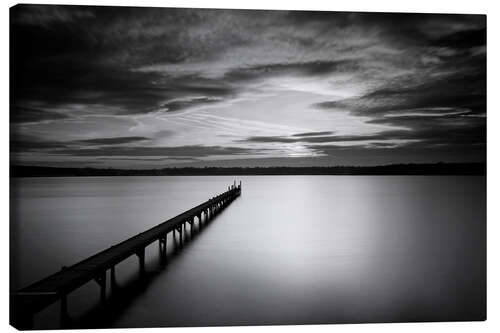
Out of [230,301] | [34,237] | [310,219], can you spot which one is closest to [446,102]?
[230,301]

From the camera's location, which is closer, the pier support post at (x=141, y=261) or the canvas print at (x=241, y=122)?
the canvas print at (x=241, y=122)

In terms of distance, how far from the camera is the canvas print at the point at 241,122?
3.86 metres

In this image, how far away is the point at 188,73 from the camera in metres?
4.76

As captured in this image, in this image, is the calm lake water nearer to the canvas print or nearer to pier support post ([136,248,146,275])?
the canvas print

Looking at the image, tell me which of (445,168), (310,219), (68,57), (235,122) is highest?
(68,57)

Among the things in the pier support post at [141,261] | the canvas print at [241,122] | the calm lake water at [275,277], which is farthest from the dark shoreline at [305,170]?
the pier support post at [141,261]

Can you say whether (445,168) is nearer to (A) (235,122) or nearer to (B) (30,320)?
(A) (235,122)

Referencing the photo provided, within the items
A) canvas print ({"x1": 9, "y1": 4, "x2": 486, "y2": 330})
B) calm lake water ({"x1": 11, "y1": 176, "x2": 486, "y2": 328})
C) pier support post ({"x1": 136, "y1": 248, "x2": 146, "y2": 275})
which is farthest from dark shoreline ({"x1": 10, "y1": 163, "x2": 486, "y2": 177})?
pier support post ({"x1": 136, "y1": 248, "x2": 146, "y2": 275})

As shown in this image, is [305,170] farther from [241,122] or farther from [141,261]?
[141,261]

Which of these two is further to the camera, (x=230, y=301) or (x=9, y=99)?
(x=230, y=301)

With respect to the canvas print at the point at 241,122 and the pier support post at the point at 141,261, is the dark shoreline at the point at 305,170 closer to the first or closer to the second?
the canvas print at the point at 241,122

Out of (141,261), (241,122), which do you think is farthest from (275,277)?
(241,122)

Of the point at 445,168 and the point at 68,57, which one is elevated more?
the point at 68,57

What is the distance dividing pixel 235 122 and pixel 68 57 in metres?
1.96
